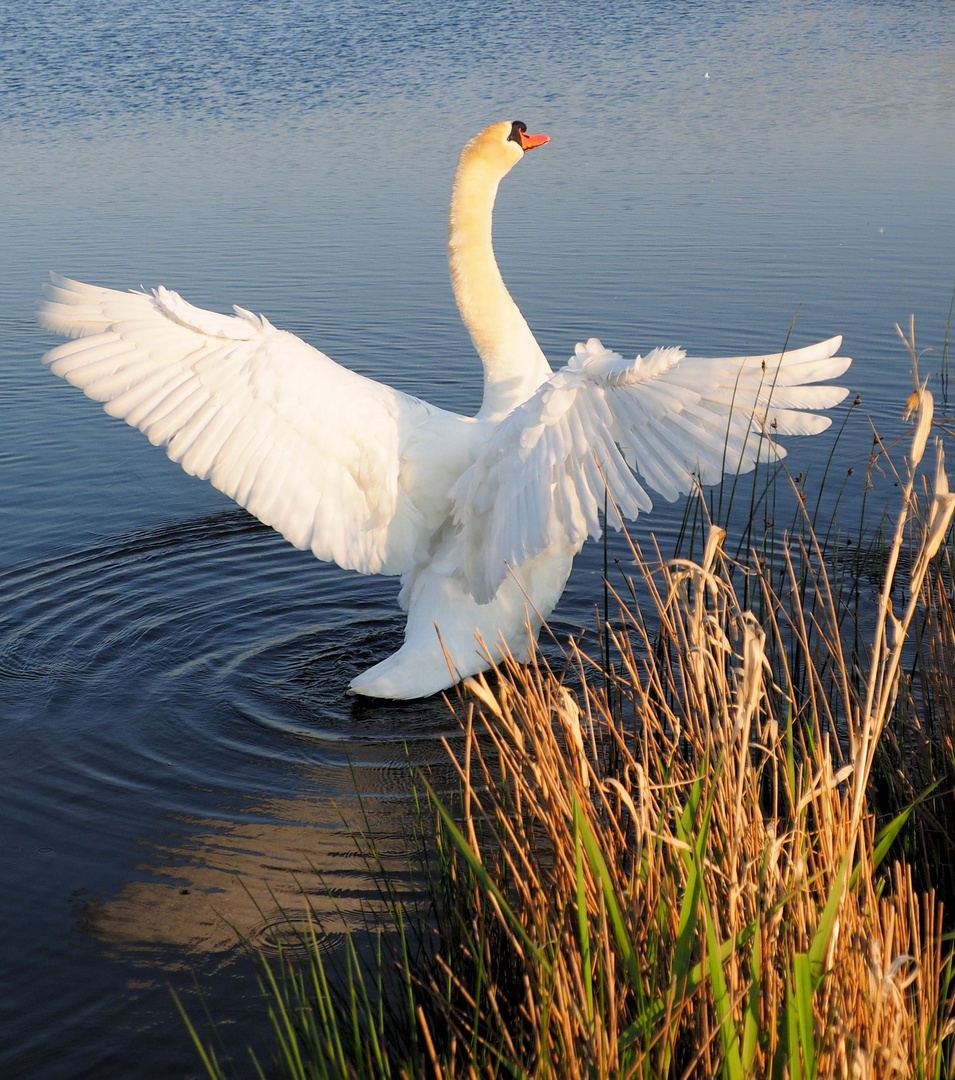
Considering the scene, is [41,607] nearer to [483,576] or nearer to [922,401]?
[483,576]

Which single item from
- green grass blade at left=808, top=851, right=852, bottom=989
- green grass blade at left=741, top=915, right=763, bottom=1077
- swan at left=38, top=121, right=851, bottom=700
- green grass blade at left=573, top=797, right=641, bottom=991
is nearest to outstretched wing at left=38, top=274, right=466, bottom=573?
swan at left=38, top=121, right=851, bottom=700

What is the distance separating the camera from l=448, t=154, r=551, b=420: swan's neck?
6074 mm

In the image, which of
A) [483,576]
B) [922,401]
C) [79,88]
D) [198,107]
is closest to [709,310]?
[483,576]

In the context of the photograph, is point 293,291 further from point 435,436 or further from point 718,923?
point 718,923

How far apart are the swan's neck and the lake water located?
127 cm

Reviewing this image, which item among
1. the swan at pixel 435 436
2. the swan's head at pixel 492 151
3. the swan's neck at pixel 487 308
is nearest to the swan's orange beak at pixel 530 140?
the swan's head at pixel 492 151

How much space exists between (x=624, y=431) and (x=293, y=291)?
869 centimetres

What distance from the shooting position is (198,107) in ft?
75.1

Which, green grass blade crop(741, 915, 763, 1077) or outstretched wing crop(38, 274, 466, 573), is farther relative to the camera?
outstretched wing crop(38, 274, 466, 573)

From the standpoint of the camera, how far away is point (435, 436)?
209 inches

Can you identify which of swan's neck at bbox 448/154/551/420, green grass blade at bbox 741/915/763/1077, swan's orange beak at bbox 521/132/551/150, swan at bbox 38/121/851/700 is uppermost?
swan's orange beak at bbox 521/132/551/150

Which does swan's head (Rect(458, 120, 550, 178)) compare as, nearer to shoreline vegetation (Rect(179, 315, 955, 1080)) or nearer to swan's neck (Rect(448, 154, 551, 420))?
swan's neck (Rect(448, 154, 551, 420))

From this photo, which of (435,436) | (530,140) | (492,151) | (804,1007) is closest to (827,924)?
(804,1007)

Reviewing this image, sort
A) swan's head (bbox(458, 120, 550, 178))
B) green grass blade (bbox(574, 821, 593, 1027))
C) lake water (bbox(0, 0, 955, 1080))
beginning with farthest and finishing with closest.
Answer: swan's head (bbox(458, 120, 550, 178)) < lake water (bbox(0, 0, 955, 1080)) < green grass blade (bbox(574, 821, 593, 1027))
